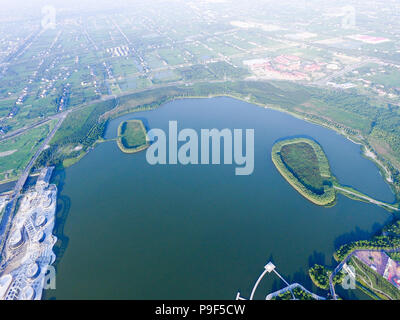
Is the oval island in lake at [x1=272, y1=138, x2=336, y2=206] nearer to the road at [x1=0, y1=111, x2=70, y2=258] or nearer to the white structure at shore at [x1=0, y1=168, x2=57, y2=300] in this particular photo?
the white structure at shore at [x1=0, y1=168, x2=57, y2=300]

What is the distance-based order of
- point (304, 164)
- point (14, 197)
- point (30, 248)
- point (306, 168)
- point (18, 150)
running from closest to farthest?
point (30, 248)
point (14, 197)
point (306, 168)
point (304, 164)
point (18, 150)

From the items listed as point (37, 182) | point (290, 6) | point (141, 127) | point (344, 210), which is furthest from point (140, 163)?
point (290, 6)

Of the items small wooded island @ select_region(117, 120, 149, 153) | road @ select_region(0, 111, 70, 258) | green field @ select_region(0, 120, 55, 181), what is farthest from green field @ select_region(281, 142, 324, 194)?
green field @ select_region(0, 120, 55, 181)

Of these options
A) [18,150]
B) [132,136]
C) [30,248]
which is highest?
[18,150]

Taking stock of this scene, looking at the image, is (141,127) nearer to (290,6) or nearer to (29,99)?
(29,99)

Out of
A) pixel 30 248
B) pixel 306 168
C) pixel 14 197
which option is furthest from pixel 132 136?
pixel 306 168

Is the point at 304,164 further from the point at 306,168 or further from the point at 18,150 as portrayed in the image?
the point at 18,150

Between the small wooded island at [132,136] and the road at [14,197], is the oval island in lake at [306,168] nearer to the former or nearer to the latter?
the small wooded island at [132,136]

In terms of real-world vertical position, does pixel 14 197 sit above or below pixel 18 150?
below
